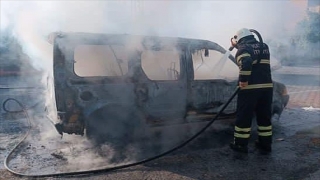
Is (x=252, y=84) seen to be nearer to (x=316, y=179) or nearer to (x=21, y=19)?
(x=316, y=179)

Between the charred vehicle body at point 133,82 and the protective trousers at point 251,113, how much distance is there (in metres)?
0.90

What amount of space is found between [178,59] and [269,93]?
158 cm

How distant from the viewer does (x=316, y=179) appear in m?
4.20

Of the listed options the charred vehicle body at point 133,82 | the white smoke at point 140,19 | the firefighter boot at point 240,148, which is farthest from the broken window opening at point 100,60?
the firefighter boot at point 240,148

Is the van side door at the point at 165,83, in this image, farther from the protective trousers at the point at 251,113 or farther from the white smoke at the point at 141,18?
the white smoke at the point at 141,18

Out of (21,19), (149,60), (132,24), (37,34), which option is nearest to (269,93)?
(149,60)

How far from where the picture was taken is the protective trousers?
16.6ft

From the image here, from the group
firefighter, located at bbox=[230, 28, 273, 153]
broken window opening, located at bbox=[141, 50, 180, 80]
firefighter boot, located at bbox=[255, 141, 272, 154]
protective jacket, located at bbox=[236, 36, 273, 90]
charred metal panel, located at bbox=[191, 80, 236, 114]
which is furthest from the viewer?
charred metal panel, located at bbox=[191, 80, 236, 114]

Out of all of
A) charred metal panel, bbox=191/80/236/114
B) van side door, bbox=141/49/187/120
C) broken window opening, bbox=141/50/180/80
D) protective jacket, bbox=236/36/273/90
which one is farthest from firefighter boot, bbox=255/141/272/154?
broken window opening, bbox=141/50/180/80

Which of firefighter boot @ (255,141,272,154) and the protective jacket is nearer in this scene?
the protective jacket

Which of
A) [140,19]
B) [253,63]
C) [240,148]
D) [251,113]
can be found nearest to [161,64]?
[253,63]

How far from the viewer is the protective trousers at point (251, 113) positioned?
199 inches

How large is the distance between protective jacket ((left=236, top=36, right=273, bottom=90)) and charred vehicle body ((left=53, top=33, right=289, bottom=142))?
3.19ft

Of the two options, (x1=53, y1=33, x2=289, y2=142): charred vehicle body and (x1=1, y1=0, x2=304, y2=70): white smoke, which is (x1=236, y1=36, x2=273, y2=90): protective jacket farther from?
(x1=1, y1=0, x2=304, y2=70): white smoke
